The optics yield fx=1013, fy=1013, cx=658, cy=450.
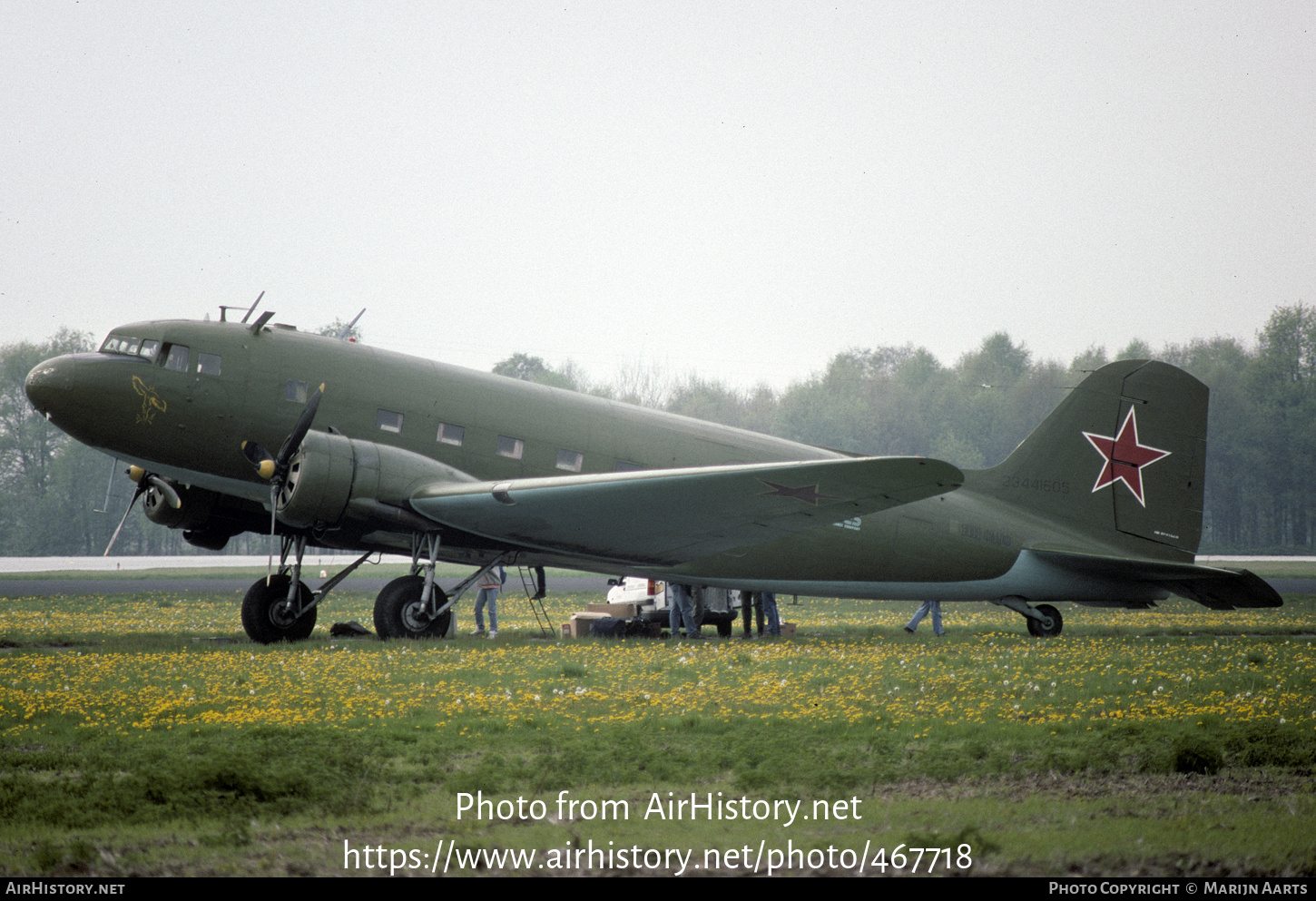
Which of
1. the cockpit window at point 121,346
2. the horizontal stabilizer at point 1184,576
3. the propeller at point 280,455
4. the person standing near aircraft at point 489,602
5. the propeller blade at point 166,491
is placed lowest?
the person standing near aircraft at point 489,602

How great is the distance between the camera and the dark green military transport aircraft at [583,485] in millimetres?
13219

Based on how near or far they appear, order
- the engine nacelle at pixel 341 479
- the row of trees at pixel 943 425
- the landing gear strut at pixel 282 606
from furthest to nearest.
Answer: the row of trees at pixel 943 425 → the landing gear strut at pixel 282 606 → the engine nacelle at pixel 341 479

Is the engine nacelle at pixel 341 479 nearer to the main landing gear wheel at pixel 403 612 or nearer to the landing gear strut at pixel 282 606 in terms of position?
the landing gear strut at pixel 282 606

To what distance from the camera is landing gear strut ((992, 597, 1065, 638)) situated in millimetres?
17219

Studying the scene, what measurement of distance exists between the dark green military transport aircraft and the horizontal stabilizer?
0.12 feet

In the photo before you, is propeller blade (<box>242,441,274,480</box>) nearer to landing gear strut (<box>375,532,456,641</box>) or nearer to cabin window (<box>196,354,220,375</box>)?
cabin window (<box>196,354,220,375</box>)

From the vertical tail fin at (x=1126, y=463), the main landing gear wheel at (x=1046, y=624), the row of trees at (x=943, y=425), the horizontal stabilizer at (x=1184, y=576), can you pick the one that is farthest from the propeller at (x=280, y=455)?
the row of trees at (x=943, y=425)

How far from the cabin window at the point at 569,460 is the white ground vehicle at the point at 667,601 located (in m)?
2.59

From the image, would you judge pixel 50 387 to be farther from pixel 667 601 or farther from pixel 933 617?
pixel 933 617

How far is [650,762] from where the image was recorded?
21.4 ft

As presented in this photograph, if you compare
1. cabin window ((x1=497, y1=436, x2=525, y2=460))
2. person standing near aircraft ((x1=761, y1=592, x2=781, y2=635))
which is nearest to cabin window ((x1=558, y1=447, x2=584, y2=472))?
cabin window ((x1=497, y1=436, x2=525, y2=460))

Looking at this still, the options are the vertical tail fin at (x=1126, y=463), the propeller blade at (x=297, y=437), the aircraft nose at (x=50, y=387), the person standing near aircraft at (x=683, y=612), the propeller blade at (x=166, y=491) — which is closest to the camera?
the propeller blade at (x=297, y=437)

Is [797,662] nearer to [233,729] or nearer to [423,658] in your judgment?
[423,658]
